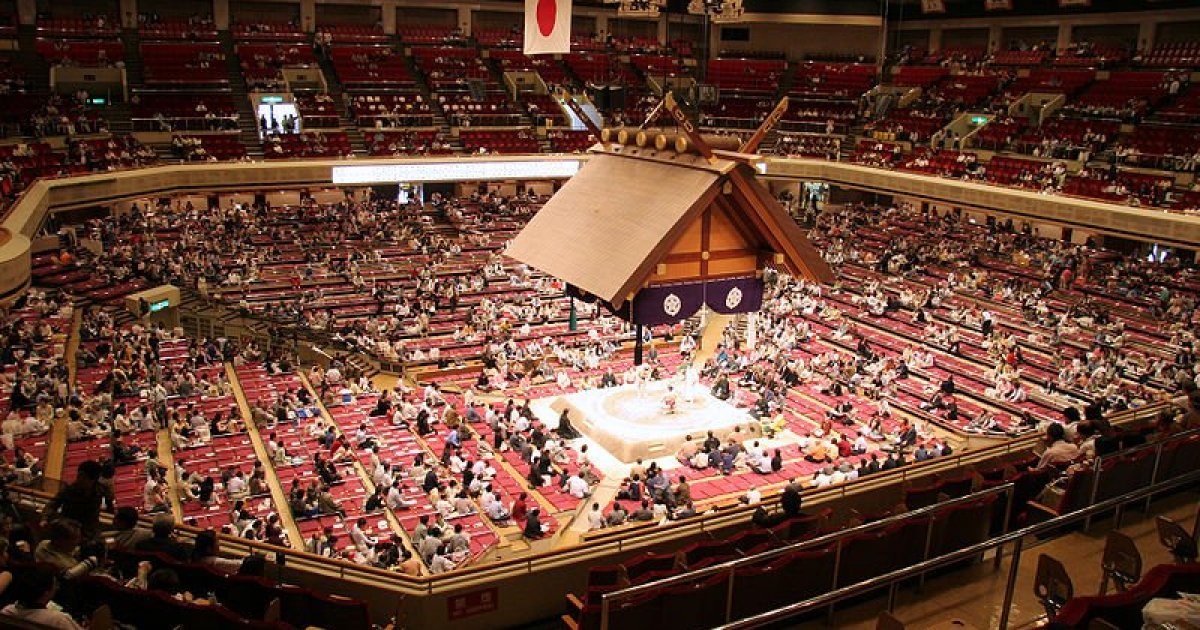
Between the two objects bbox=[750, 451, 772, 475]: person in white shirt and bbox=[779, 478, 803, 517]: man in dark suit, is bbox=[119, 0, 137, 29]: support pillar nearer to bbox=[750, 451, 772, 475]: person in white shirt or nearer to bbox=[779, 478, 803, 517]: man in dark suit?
bbox=[750, 451, 772, 475]: person in white shirt

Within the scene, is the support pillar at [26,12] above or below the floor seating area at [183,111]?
above

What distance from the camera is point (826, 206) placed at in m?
33.2

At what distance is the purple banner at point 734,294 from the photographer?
1077cm

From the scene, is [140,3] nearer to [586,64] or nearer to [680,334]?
[586,64]

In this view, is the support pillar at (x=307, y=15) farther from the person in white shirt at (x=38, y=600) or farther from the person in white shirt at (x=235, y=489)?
the person in white shirt at (x=38, y=600)

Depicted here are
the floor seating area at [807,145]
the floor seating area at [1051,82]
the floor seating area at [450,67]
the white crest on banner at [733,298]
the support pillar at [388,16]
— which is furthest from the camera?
the support pillar at [388,16]

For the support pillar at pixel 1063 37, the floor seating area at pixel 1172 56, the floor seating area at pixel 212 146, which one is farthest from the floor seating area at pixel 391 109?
the floor seating area at pixel 1172 56

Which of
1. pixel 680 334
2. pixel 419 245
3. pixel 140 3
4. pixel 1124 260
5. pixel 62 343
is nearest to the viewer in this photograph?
pixel 62 343

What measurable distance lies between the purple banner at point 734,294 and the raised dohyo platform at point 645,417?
14.0 ft

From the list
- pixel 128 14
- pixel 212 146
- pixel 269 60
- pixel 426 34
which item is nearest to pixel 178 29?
pixel 128 14

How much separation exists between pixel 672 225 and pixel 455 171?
18.4 m

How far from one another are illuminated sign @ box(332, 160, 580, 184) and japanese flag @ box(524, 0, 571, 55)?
1703 centimetres

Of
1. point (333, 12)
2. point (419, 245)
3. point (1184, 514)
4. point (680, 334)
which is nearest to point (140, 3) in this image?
point (333, 12)

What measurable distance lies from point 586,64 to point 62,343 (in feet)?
76.8
